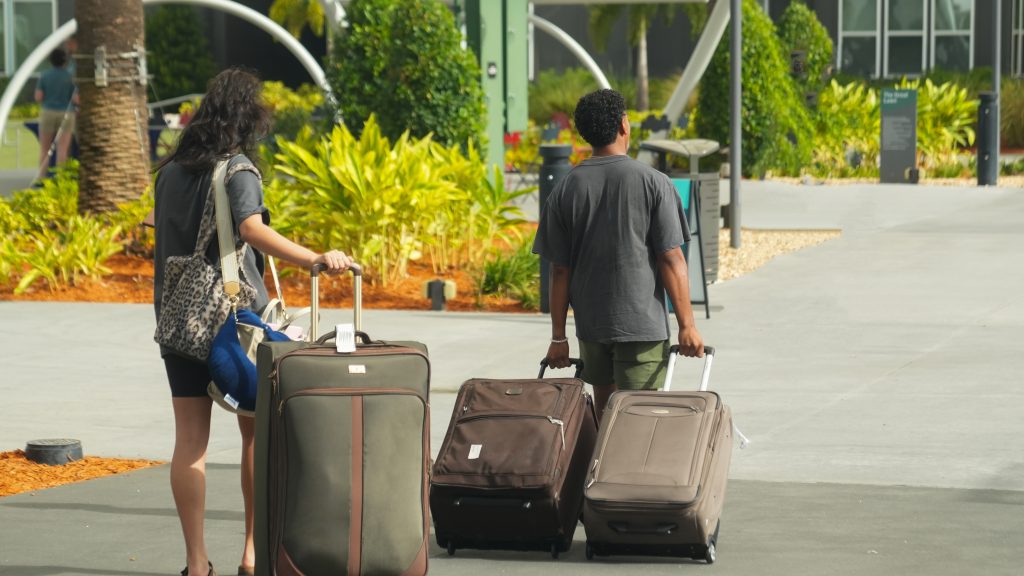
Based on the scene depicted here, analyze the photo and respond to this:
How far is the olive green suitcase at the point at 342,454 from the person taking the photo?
4578mm

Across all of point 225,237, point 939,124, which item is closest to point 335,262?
point 225,237

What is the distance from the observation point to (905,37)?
38125 millimetres

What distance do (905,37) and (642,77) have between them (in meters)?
6.31

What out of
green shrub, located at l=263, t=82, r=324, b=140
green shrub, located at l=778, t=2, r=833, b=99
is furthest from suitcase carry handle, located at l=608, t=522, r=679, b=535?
green shrub, located at l=778, t=2, r=833, b=99

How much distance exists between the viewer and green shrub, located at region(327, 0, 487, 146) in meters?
15.1

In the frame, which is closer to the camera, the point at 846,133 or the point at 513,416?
the point at 513,416

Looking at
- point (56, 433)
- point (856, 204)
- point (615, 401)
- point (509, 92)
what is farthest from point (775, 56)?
point (615, 401)

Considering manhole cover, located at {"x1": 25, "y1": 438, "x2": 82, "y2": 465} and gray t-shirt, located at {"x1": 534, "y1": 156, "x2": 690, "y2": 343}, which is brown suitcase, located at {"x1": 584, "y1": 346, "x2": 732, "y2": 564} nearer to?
gray t-shirt, located at {"x1": 534, "y1": 156, "x2": 690, "y2": 343}

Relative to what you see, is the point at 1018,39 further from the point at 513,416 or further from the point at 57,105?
the point at 513,416

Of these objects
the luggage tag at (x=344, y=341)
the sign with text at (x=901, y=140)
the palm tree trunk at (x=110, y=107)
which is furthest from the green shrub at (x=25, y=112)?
the luggage tag at (x=344, y=341)

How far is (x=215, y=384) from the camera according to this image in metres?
4.96

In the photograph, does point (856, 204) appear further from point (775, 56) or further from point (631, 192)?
point (631, 192)

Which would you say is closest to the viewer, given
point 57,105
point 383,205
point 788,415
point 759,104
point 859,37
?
point 788,415

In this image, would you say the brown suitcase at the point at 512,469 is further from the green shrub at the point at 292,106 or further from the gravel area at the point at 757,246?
the green shrub at the point at 292,106
